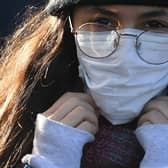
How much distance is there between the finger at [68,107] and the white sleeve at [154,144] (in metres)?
0.19

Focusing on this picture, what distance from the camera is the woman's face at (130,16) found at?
2.21 meters

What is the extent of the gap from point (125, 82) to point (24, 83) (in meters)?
0.38

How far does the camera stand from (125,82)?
2.21 metres

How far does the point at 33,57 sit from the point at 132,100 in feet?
1.32

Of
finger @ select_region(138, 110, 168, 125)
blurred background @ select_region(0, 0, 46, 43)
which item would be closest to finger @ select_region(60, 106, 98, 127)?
finger @ select_region(138, 110, 168, 125)

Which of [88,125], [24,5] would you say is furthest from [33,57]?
[24,5]

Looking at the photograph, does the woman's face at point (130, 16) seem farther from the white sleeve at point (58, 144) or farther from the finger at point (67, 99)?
the white sleeve at point (58, 144)

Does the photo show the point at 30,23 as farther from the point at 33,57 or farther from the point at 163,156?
the point at 163,156

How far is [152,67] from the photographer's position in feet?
7.32

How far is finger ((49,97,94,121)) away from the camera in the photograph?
2240 millimetres

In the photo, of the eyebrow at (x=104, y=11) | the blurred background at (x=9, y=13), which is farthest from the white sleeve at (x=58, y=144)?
the blurred background at (x=9, y=13)

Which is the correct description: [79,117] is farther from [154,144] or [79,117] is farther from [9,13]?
[9,13]

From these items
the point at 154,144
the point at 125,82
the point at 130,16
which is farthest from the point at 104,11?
the point at 154,144

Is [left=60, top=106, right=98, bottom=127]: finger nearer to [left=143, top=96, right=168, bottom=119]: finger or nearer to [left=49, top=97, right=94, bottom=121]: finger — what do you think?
[left=49, top=97, right=94, bottom=121]: finger
